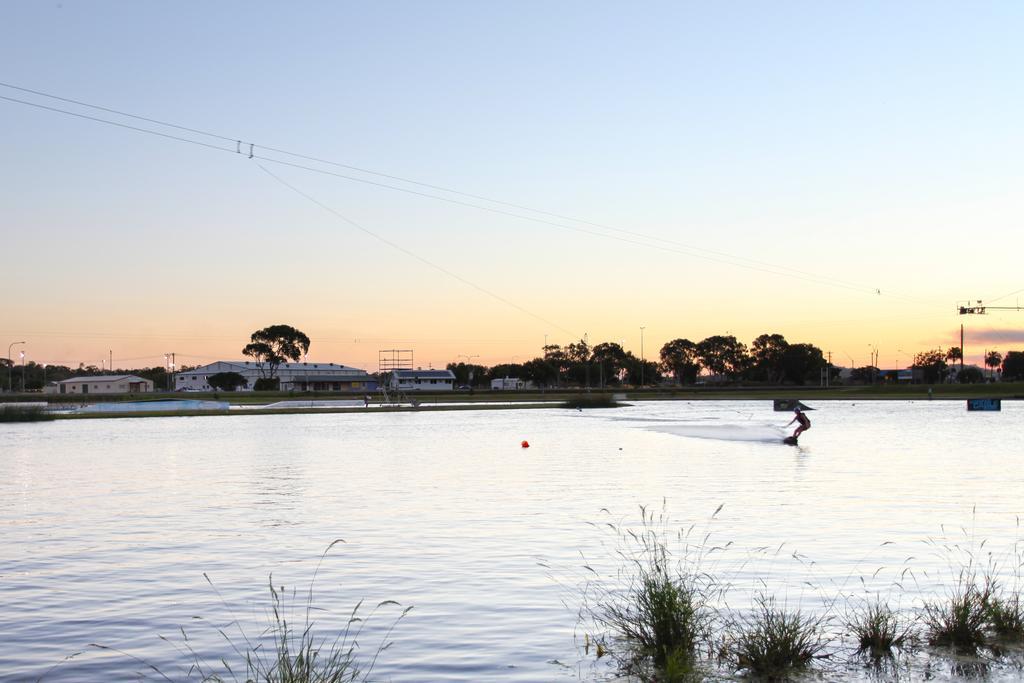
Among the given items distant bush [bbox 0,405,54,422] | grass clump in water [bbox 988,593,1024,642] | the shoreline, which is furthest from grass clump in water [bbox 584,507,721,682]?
the shoreline

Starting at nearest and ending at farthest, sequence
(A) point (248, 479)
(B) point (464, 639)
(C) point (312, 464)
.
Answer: (B) point (464, 639) < (A) point (248, 479) < (C) point (312, 464)

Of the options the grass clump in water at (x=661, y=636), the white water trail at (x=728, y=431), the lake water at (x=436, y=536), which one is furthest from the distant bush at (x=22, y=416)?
the grass clump in water at (x=661, y=636)

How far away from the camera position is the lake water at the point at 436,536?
13.4 m

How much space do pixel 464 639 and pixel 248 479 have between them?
2681cm

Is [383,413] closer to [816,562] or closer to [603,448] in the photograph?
[603,448]

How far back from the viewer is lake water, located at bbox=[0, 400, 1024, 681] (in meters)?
13.4

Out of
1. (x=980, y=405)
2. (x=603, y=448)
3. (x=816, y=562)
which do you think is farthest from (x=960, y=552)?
(x=980, y=405)

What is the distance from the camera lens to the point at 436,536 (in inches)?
895

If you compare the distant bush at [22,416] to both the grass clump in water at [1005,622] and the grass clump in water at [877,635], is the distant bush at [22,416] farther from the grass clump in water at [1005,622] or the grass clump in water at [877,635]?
the grass clump in water at [1005,622]

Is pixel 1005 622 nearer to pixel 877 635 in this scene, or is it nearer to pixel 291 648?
pixel 877 635

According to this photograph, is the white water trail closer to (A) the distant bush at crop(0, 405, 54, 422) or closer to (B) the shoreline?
(B) the shoreline

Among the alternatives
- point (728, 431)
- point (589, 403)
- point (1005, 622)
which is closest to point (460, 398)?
point (589, 403)

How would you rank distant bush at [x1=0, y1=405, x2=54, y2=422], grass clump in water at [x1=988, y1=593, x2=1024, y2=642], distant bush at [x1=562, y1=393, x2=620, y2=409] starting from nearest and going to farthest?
grass clump in water at [x1=988, y1=593, x2=1024, y2=642] < distant bush at [x1=0, y1=405, x2=54, y2=422] < distant bush at [x1=562, y1=393, x2=620, y2=409]

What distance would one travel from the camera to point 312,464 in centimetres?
4534
